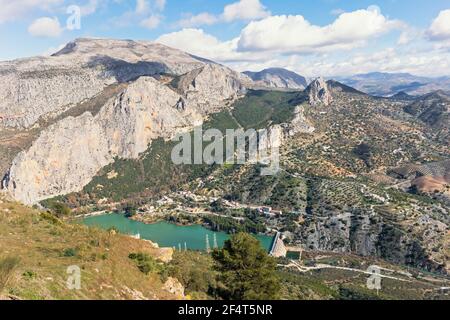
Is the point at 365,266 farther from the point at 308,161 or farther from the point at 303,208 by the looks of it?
the point at 308,161

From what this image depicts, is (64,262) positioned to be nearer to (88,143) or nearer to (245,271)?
(245,271)

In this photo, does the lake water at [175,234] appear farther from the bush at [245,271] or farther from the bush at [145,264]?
the bush at [145,264]

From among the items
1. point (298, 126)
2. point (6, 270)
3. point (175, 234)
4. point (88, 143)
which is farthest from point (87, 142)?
point (6, 270)

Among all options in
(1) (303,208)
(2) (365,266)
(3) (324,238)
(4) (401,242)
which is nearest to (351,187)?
(1) (303,208)

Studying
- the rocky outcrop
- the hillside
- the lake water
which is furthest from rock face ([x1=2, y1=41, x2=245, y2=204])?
the hillside

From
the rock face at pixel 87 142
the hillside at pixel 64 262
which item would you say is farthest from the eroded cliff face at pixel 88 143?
the hillside at pixel 64 262

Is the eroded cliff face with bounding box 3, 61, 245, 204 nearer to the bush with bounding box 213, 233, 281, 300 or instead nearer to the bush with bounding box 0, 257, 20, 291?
the bush with bounding box 213, 233, 281, 300
